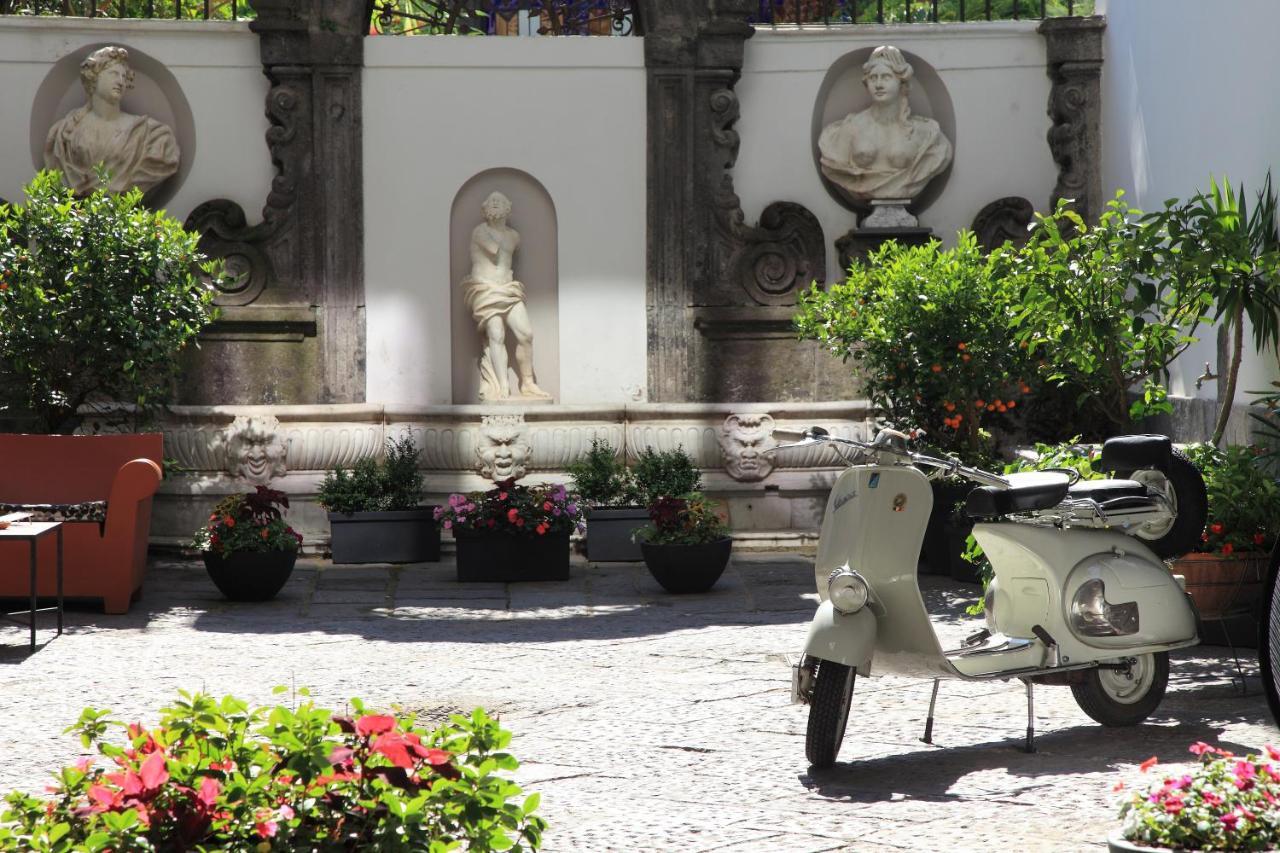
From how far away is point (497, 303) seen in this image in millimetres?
10656

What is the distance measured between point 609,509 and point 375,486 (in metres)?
1.41

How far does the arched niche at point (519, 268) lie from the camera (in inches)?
428

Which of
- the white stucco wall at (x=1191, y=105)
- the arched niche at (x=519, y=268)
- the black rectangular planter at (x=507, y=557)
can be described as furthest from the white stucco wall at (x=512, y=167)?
the white stucco wall at (x=1191, y=105)

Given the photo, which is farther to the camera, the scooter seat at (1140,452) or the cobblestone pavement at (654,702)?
the scooter seat at (1140,452)

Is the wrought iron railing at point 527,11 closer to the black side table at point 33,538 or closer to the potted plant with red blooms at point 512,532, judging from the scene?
the potted plant with red blooms at point 512,532

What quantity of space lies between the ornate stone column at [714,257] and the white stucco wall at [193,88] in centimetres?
258

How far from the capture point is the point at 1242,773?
275cm

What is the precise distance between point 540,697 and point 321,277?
5471 mm

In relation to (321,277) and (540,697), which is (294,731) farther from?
(321,277)

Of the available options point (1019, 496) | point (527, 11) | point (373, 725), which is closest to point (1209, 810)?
point (373, 725)

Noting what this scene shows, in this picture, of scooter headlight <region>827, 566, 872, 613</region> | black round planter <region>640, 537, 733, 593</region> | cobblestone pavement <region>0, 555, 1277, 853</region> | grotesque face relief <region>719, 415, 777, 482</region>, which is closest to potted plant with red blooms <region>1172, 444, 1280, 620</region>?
cobblestone pavement <region>0, 555, 1277, 853</region>

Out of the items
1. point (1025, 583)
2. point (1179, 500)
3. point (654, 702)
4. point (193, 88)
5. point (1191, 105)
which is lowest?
point (654, 702)

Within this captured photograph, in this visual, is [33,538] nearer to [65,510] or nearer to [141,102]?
[65,510]

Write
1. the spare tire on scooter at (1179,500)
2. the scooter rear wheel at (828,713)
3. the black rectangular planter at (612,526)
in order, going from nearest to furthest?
Answer: the scooter rear wheel at (828,713) → the spare tire on scooter at (1179,500) → the black rectangular planter at (612,526)
